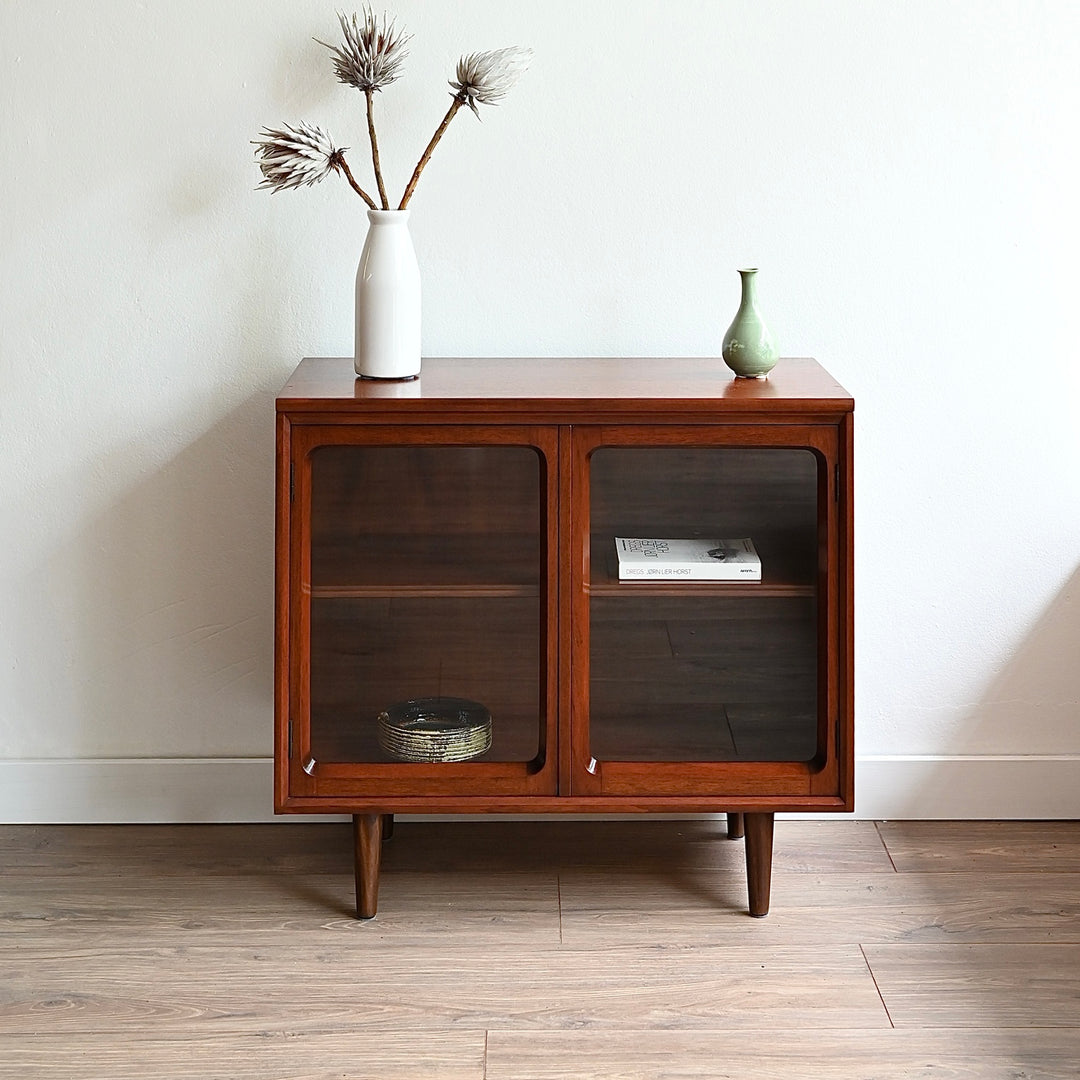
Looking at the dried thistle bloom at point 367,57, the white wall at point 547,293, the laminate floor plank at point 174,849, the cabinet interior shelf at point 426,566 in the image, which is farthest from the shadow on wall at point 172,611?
the dried thistle bloom at point 367,57

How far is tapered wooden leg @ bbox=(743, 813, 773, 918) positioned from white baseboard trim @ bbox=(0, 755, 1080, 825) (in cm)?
40

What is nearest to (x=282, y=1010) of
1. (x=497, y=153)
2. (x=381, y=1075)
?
(x=381, y=1075)

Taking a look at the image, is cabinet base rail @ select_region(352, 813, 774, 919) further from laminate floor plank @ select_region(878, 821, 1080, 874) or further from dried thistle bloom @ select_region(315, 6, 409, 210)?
dried thistle bloom @ select_region(315, 6, 409, 210)

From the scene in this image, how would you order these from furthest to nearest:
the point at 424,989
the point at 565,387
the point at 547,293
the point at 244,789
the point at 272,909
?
the point at 244,789 < the point at 547,293 < the point at 272,909 < the point at 565,387 < the point at 424,989

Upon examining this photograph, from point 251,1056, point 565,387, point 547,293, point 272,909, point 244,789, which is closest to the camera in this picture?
point 251,1056

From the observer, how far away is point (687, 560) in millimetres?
1878

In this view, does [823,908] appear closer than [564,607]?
No

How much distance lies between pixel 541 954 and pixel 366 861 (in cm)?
30

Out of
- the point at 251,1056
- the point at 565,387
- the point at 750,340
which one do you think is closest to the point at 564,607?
the point at 565,387

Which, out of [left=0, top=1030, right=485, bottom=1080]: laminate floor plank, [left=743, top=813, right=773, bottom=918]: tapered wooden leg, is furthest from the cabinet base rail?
[left=0, top=1030, right=485, bottom=1080]: laminate floor plank

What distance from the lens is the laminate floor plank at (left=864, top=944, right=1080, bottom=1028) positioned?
171cm

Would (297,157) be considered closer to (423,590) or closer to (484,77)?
(484,77)

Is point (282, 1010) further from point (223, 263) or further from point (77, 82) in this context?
point (77, 82)

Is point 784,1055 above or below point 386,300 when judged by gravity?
below
